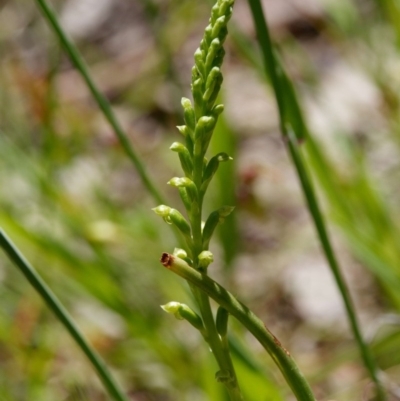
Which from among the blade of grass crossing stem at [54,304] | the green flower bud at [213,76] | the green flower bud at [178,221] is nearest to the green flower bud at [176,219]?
the green flower bud at [178,221]

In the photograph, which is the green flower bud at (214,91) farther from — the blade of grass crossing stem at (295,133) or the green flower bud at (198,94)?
the blade of grass crossing stem at (295,133)

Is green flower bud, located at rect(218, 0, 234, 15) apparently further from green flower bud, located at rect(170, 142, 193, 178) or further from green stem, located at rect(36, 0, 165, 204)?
green stem, located at rect(36, 0, 165, 204)

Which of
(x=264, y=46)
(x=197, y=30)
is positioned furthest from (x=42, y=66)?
(x=264, y=46)

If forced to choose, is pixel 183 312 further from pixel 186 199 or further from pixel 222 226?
pixel 222 226

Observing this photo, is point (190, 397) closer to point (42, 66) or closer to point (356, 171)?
point (356, 171)

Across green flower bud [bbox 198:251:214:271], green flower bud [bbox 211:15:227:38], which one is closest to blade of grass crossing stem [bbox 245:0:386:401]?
green flower bud [bbox 211:15:227:38]

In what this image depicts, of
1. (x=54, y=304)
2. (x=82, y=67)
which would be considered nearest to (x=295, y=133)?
(x=82, y=67)
